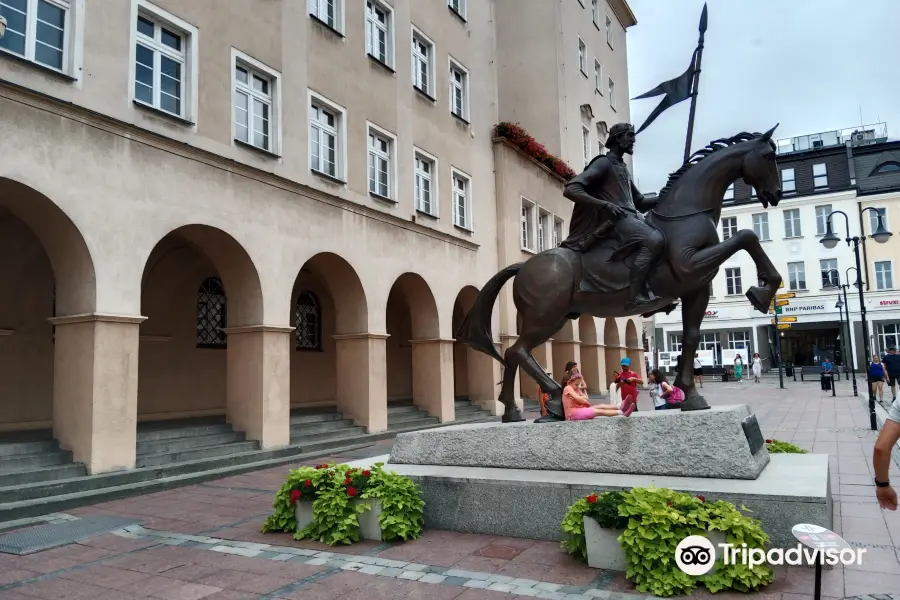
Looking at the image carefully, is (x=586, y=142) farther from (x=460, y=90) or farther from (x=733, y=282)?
(x=733, y=282)

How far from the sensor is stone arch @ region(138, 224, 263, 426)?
43.0ft

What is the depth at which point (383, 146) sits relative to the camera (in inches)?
707

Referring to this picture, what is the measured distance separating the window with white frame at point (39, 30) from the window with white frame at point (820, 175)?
5250cm

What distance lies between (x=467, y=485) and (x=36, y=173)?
7264 mm

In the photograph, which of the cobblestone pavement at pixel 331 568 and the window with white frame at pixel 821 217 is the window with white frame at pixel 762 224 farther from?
the cobblestone pavement at pixel 331 568

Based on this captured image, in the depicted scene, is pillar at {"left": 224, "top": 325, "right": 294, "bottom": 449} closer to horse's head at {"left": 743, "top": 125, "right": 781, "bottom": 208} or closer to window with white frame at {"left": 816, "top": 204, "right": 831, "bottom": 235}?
horse's head at {"left": 743, "top": 125, "right": 781, "bottom": 208}

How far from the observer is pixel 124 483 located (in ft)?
32.6

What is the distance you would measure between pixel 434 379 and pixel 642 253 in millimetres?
11939

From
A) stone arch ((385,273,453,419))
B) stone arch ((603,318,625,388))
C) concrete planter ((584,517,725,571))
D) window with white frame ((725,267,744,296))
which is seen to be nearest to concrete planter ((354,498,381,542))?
concrete planter ((584,517,725,571))

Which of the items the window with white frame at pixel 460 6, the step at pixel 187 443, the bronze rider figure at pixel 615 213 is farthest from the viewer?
the window with white frame at pixel 460 6

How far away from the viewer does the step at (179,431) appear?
1146 cm

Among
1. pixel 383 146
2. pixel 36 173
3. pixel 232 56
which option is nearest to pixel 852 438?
pixel 383 146

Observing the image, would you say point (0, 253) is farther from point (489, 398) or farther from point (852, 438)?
point (852, 438)

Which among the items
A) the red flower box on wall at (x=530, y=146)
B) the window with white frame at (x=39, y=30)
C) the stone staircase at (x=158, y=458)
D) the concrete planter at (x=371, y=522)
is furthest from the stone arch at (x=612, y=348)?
the concrete planter at (x=371, y=522)
